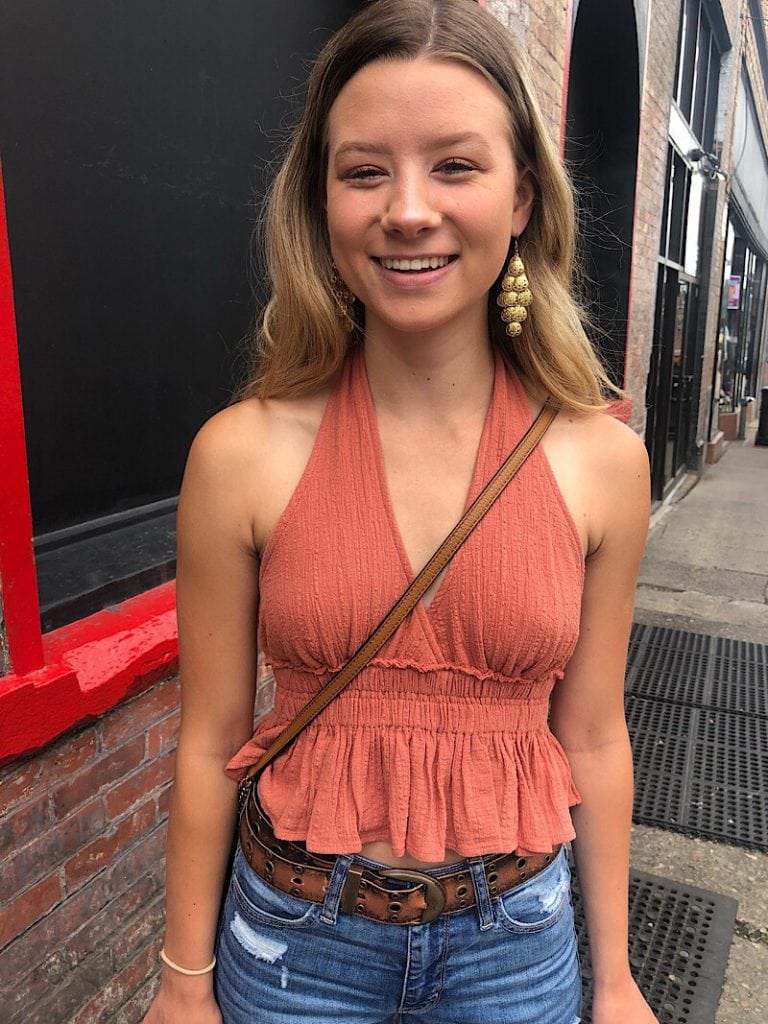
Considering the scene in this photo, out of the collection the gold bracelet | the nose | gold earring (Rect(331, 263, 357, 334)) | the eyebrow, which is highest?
the eyebrow

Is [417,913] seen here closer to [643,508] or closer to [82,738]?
[643,508]

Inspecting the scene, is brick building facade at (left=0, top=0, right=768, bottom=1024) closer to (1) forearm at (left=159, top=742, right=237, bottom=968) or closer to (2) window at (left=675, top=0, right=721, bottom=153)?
(1) forearm at (left=159, top=742, right=237, bottom=968)

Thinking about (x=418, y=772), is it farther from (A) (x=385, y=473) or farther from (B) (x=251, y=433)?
(B) (x=251, y=433)

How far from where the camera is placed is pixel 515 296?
1428 mm

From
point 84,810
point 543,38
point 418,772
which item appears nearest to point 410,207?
point 418,772

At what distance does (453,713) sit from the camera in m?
1.28

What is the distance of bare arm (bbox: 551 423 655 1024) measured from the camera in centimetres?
140

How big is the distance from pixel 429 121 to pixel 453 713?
836mm

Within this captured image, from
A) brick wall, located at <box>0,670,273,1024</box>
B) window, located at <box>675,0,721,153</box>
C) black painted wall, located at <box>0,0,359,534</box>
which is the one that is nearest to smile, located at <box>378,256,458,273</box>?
brick wall, located at <box>0,670,273,1024</box>

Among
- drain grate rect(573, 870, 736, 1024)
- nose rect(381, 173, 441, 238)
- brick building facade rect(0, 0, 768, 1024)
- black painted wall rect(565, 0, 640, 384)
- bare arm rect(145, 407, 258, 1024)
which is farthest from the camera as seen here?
black painted wall rect(565, 0, 640, 384)

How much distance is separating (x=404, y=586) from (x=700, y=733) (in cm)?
355

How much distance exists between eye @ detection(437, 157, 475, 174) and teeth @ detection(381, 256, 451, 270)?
4.7 inches

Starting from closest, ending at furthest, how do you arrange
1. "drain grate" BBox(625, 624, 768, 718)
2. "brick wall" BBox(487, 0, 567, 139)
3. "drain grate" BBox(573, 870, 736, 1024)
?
1. "drain grate" BBox(573, 870, 736, 1024)
2. "brick wall" BBox(487, 0, 567, 139)
3. "drain grate" BBox(625, 624, 768, 718)

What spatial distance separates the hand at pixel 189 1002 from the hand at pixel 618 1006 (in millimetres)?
616
